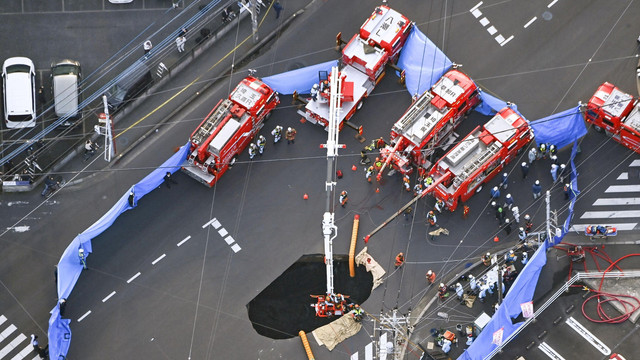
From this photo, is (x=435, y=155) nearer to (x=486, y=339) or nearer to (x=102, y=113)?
(x=486, y=339)

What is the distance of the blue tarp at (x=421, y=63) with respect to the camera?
85375 millimetres

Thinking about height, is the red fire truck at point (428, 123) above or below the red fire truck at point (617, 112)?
above

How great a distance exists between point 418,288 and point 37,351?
24839 millimetres

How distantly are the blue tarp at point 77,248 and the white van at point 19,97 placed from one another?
934 cm

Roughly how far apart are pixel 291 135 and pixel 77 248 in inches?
643

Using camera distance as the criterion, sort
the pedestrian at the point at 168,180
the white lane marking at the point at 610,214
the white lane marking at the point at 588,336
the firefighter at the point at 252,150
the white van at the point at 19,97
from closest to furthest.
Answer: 1. the white lane marking at the point at 588,336
2. the white lane marking at the point at 610,214
3. the pedestrian at the point at 168,180
4. the firefighter at the point at 252,150
5. the white van at the point at 19,97

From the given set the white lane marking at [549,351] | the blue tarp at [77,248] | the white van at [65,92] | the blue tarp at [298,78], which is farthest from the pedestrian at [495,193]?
the white van at [65,92]

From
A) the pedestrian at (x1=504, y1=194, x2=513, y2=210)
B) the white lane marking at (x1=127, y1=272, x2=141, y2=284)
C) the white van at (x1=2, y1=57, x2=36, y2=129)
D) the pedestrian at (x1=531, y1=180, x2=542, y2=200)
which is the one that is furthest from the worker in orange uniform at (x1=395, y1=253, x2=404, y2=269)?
the white van at (x1=2, y1=57, x2=36, y2=129)

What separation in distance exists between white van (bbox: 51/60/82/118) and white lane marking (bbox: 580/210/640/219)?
116 feet

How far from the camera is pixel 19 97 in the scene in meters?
85.8

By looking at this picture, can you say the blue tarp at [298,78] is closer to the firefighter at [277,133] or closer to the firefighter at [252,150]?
the firefighter at [277,133]

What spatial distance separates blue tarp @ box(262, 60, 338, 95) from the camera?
282 feet

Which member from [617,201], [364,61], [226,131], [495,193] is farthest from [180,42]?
[617,201]

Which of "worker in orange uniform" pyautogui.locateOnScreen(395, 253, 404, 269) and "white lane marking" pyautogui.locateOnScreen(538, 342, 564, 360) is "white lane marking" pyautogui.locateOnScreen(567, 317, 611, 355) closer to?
"white lane marking" pyautogui.locateOnScreen(538, 342, 564, 360)
